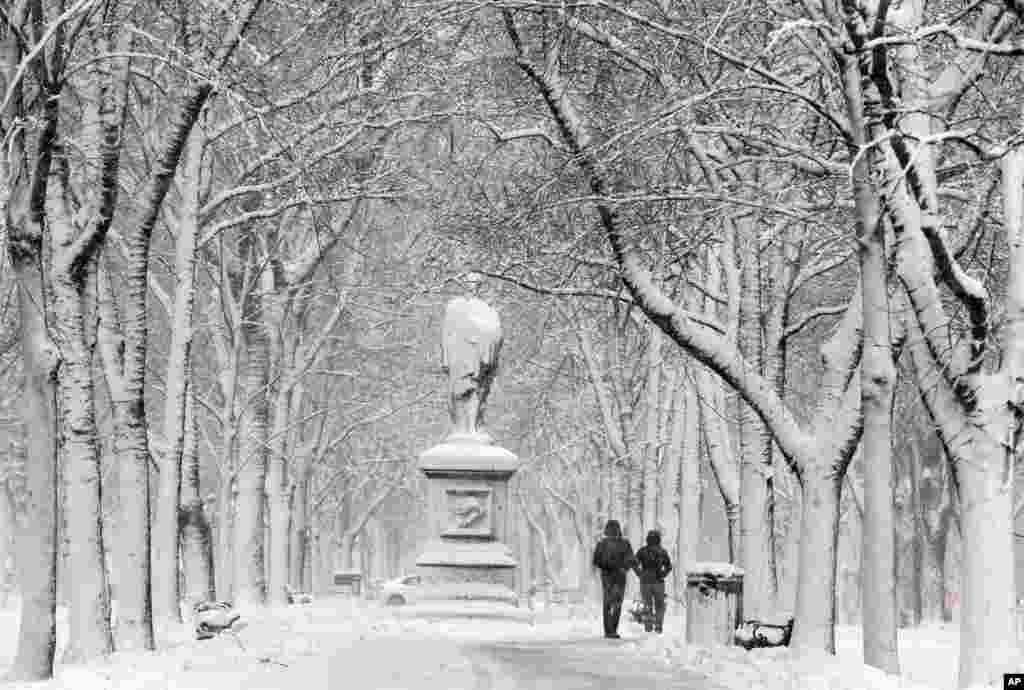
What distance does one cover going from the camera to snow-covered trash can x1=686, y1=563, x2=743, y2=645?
17484mm

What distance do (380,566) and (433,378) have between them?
123 feet

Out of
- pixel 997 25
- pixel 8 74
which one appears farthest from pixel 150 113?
pixel 997 25

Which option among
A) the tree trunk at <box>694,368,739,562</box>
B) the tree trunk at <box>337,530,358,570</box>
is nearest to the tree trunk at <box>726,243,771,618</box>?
the tree trunk at <box>694,368,739,562</box>

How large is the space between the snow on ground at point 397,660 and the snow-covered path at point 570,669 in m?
0.16

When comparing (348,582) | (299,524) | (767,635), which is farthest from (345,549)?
(767,635)

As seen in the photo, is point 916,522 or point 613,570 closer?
point 613,570

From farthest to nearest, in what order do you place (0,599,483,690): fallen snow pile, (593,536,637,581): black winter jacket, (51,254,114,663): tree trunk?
(593,536,637,581): black winter jacket → (51,254,114,663): tree trunk → (0,599,483,690): fallen snow pile

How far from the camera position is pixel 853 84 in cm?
1264

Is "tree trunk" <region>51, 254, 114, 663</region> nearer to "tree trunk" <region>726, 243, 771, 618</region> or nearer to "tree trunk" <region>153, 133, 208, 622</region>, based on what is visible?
"tree trunk" <region>153, 133, 208, 622</region>

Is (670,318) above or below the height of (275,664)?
above

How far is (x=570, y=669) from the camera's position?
14.5m

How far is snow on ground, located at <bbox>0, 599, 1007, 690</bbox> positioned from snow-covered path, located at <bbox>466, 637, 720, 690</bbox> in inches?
6.3

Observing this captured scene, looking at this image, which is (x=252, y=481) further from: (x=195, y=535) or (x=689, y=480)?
(x=689, y=480)

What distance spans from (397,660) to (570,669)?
1.70 metres
